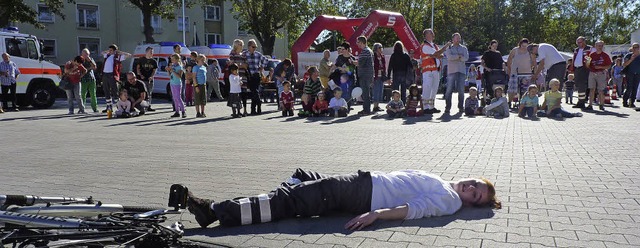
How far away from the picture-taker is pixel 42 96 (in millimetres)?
19688

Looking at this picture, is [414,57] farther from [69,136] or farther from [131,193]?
[131,193]

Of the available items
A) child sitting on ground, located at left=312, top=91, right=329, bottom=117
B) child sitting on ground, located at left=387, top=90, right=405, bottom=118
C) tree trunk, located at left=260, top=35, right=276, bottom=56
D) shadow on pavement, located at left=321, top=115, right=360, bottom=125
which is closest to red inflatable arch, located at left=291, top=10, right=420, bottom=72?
child sitting on ground, located at left=312, top=91, right=329, bottom=117

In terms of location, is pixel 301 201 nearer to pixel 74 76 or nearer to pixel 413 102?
pixel 413 102

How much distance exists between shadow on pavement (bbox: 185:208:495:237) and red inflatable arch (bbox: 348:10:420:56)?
17703 mm

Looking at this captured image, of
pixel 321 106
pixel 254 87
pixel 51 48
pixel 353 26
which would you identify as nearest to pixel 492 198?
pixel 321 106

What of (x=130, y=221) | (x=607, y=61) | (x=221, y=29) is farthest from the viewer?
(x=221, y=29)

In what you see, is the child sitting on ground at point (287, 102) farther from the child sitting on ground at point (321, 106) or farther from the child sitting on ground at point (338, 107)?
the child sitting on ground at point (338, 107)

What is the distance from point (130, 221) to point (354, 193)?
5.23 ft

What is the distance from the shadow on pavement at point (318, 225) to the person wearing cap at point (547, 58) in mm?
12594

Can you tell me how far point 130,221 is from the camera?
376 cm

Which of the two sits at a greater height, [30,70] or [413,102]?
[30,70]

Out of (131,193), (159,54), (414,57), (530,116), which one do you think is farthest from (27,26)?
(131,193)

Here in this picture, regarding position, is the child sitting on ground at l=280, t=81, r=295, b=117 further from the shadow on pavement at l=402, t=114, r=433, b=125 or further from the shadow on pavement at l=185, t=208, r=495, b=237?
the shadow on pavement at l=185, t=208, r=495, b=237

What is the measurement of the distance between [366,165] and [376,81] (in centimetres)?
1024
